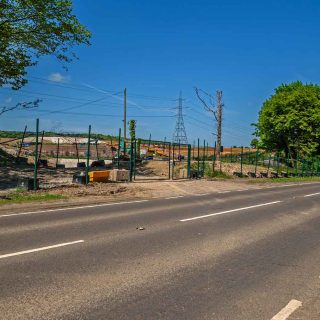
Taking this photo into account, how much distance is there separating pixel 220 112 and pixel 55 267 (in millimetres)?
34548

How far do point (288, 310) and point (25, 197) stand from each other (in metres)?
12.2

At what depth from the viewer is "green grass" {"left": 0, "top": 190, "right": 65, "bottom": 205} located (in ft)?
47.2

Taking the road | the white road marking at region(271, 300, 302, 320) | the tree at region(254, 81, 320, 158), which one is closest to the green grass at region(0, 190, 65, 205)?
the road

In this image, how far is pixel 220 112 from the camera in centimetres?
3938

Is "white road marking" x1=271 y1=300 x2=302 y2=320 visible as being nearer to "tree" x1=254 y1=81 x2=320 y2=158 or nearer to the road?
the road

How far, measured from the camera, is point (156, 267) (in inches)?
254

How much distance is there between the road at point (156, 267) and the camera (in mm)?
4754

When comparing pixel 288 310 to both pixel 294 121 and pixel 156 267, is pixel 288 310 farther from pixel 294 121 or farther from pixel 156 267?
pixel 294 121

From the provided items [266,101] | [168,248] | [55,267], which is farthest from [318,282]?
[266,101]

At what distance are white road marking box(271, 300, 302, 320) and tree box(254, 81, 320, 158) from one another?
49.5 metres

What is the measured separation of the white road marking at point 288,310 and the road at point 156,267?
0.01 metres

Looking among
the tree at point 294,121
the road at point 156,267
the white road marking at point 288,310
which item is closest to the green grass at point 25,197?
the road at point 156,267

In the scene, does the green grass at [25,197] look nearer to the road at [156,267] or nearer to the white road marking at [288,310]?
the road at [156,267]

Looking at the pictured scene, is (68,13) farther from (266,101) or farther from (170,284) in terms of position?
(266,101)
